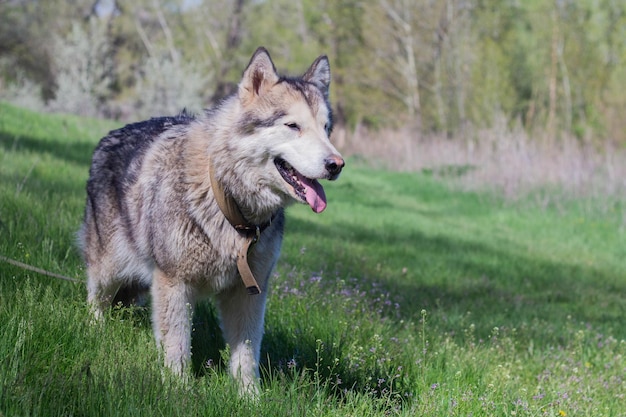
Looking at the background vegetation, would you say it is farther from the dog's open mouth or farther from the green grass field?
the dog's open mouth

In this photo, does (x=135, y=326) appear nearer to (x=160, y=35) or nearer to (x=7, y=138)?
(x=7, y=138)

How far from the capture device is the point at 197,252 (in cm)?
328

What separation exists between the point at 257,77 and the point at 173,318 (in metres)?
1.41

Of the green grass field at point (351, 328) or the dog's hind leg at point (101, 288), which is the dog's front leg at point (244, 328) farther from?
the dog's hind leg at point (101, 288)

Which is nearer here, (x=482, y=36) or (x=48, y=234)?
(x=48, y=234)

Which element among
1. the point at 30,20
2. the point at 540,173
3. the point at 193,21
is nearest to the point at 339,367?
the point at 540,173

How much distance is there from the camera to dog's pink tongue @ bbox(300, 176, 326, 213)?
10.4ft

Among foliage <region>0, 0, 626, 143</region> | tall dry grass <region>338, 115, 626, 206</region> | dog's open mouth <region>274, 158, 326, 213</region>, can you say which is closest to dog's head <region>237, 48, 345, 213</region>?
dog's open mouth <region>274, 158, 326, 213</region>

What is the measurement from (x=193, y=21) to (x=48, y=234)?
123ft

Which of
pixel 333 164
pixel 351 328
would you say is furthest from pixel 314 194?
pixel 351 328

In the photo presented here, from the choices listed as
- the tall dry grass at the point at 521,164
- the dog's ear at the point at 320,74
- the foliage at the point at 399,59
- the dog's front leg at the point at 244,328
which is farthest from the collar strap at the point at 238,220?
the foliage at the point at 399,59

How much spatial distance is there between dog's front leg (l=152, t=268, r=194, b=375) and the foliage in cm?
1426

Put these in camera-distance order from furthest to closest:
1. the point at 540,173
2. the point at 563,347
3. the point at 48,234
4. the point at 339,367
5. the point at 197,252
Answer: the point at 540,173, the point at 563,347, the point at 48,234, the point at 339,367, the point at 197,252

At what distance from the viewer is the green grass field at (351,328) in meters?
2.74
